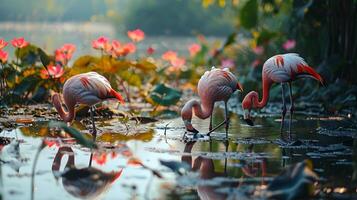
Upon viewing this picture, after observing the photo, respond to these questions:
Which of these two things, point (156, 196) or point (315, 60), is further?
point (315, 60)

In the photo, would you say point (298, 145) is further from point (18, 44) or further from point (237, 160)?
point (18, 44)

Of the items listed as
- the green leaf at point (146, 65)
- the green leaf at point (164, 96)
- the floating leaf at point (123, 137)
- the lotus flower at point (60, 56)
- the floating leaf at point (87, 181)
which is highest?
the lotus flower at point (60, 56)

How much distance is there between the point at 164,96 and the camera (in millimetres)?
9867

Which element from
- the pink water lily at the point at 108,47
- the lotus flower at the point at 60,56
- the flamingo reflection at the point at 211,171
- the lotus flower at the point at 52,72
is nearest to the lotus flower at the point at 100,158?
the flamingo reflection at the point at 211,171

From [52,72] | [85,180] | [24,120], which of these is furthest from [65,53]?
[85,180]

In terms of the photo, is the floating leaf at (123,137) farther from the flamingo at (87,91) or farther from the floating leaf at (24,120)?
the floating leaf at (24,120)

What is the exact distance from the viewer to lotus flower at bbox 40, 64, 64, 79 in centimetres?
959

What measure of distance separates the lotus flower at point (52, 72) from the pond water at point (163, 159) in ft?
2.36

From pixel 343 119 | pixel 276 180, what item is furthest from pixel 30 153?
pixel 343 119

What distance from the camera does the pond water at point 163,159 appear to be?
533 cm

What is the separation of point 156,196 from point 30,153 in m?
1.97

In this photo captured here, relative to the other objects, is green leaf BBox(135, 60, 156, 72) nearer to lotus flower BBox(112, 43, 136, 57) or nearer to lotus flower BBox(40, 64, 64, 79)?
lotus flower BBox(112, 43, 136, 57)

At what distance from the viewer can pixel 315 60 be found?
1253 cm

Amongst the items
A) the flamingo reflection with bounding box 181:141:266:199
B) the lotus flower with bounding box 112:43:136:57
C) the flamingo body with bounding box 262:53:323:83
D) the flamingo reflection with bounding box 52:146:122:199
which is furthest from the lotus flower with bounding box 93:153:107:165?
the lotus flower with bounding box 112:43:136:57
